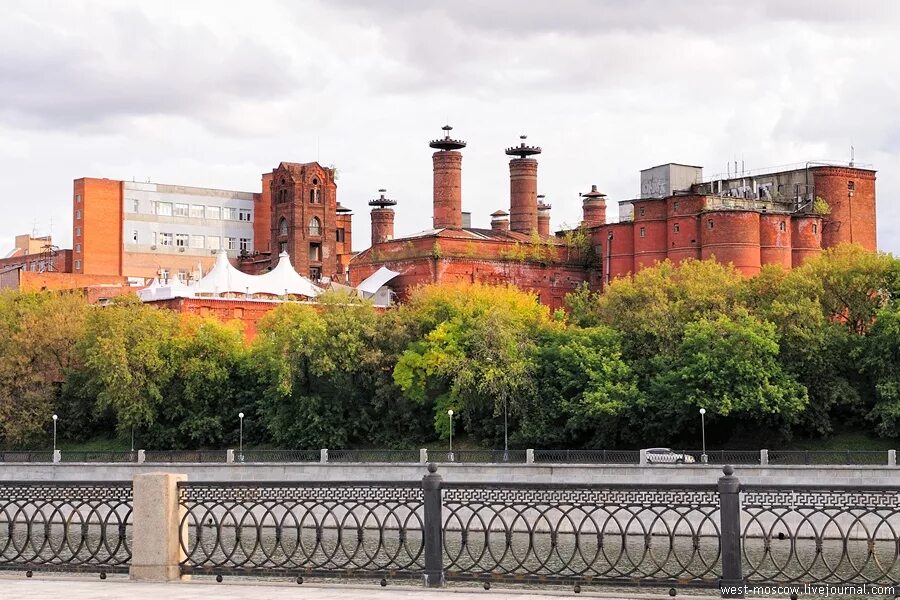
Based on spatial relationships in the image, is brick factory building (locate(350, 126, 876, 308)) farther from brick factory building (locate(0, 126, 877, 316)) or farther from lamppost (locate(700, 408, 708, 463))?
lamppost (locate(700, 408, 708, 463))

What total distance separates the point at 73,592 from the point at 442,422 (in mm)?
37885

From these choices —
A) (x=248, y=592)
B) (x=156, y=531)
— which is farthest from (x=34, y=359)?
(x=248, y=592)

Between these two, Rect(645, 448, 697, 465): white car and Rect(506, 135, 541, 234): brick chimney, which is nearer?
Rect(645, 448, 697, 465): white car

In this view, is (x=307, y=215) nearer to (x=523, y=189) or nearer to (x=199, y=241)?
(x=199, y=241)

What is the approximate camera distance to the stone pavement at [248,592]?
642 inches

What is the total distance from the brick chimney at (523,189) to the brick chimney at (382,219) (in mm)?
15010

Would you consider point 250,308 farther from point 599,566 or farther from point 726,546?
point 726,546

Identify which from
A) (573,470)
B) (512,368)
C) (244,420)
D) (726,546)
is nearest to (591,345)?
(512,368)

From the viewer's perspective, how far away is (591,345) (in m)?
53.4

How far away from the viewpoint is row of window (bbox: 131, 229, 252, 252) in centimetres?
9169

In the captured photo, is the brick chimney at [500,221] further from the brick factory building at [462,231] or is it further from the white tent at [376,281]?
the white tent at [376,281]

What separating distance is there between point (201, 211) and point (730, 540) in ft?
264

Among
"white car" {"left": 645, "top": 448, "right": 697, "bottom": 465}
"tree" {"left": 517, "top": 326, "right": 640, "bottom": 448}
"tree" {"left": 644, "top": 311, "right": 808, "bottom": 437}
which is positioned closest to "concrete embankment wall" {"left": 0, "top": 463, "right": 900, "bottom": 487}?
"white car" {"left": 645, "top": 448, "right": 697, "bottom": 465}

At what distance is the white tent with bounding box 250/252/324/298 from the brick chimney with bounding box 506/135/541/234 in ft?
42.2
